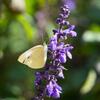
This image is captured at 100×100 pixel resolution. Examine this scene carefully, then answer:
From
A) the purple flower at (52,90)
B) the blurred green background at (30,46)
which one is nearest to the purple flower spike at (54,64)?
the purple flower at (52,90)

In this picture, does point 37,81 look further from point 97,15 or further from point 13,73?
point 97,15

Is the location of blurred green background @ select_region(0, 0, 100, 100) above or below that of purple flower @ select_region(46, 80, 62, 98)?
above

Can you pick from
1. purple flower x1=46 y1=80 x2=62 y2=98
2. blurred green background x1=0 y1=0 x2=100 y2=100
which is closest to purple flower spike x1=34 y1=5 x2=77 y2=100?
purple flower x1=46 y1=80 x2=62 y2=98

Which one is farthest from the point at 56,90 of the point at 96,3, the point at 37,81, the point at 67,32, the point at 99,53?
the point at 96,3

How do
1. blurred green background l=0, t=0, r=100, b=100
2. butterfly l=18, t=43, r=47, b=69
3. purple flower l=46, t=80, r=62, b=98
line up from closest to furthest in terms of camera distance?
purple flower l=46, t=80, r=62, b=98 < butterfly l=18, t=43, r=47, b=69 < blurred green background l=0, t=0, r=100, b=100

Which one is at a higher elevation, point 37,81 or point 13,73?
point 13,73

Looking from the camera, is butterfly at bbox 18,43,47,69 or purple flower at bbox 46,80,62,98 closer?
purple flower at bbox 46,80,62,98

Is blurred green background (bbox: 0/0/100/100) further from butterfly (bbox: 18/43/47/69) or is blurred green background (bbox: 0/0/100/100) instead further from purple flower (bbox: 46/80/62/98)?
purple flower (bbox: 46/80/62/98)
